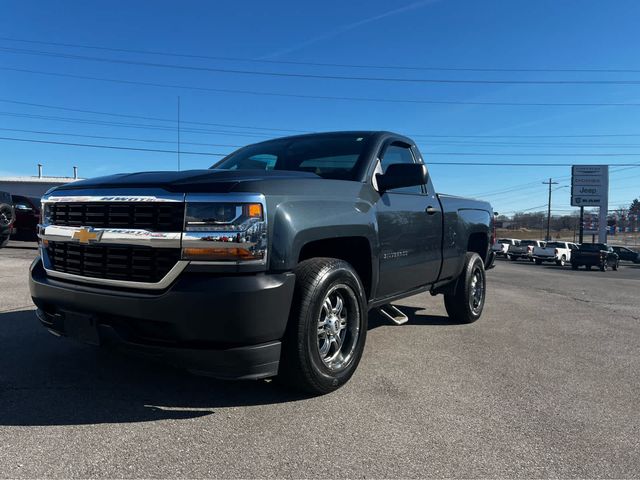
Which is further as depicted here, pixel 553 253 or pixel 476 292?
pixel 553 253

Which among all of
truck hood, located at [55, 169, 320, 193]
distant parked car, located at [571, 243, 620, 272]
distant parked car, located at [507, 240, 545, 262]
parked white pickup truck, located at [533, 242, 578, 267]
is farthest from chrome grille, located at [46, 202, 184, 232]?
distant parked car, located at [507, 240, 545, 262]

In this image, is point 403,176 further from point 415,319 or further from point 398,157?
point 415,319

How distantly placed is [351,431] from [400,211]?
2.06 metres

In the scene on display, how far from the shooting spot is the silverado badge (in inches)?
120

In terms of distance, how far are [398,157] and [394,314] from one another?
196cm

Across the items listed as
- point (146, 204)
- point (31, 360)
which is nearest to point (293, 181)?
point (146, 204)

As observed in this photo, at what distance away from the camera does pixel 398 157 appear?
4855 mm

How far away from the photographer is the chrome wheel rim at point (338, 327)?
11.1 feet

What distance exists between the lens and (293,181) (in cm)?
321

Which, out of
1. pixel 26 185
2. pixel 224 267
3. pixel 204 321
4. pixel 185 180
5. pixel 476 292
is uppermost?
pixel 26 185

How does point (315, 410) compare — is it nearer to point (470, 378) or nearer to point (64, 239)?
point (470, 378)

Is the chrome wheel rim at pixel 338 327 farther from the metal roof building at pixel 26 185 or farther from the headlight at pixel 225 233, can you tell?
the metal roof building at pixel 26 185

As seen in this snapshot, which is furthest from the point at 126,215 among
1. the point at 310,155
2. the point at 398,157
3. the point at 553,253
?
the point at 553,253

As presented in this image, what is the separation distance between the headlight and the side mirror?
1.47m
